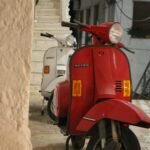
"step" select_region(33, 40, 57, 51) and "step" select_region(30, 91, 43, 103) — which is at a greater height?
"step" select_region(33, 40, 57, 51)

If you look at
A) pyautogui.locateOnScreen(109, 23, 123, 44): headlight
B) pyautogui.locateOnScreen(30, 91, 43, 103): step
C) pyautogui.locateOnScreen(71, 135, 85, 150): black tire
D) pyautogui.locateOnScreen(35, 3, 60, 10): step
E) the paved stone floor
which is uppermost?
pyautogui.locateOnScreen(35, 3, 60, 10): step

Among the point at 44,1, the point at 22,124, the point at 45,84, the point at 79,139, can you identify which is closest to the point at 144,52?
the point at 44,1

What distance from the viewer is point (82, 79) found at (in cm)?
270

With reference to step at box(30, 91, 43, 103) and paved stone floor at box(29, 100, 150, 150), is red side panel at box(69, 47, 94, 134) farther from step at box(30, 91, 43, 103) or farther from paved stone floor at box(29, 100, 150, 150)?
step at box(30, 91, 43, 103)

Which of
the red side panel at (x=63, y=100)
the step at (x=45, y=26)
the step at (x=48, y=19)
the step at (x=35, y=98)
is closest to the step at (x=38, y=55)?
the step at (x=35, y=98)

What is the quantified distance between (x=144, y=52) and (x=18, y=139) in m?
13.5

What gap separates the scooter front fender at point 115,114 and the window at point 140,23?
11.6 m

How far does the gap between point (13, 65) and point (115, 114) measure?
152 centimetres

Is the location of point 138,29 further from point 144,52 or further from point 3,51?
point 3,51

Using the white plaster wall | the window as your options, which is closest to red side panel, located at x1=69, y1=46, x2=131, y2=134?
the white plaster wall

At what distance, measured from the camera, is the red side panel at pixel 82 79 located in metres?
2.70

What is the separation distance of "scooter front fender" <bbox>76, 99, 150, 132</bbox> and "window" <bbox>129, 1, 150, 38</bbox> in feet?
38.2

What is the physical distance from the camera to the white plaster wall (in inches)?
546

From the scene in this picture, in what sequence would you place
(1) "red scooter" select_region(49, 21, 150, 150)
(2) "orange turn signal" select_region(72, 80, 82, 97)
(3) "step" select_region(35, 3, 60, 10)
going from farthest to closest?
1. (3) "step" select_region(35, 3, 60, 10)
2. (2) "orange turn signal" select_region(72, 80, 82, 97)
3. (1) "red scooter" select_region(49, 21, 150, 150)
